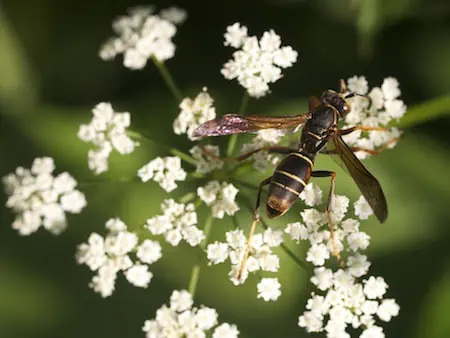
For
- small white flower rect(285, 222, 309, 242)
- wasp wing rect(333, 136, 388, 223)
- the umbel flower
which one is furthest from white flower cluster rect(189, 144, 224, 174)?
wasp wing rect(333, 136, 388, 223)

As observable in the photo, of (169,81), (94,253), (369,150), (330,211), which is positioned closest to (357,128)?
(369,150)

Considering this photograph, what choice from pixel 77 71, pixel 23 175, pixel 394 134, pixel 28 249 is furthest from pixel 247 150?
pixel 77 71

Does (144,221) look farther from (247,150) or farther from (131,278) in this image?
(247,150)

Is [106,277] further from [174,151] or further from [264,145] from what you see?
[264,145]

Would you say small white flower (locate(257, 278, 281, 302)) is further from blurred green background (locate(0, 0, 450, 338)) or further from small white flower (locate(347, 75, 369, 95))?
small white flower (locate(347, 75, 369, 95))

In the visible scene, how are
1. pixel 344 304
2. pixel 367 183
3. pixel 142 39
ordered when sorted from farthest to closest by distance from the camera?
pixel 142 39 → pixel 344 304 → pixel 367 183

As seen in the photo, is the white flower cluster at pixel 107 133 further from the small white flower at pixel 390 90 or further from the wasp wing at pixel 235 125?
the small white flower at pixel 390 90

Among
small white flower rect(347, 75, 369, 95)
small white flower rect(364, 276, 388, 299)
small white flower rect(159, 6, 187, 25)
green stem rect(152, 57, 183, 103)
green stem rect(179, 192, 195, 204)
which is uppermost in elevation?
small white flower rect(159, 6, 187, 25)
